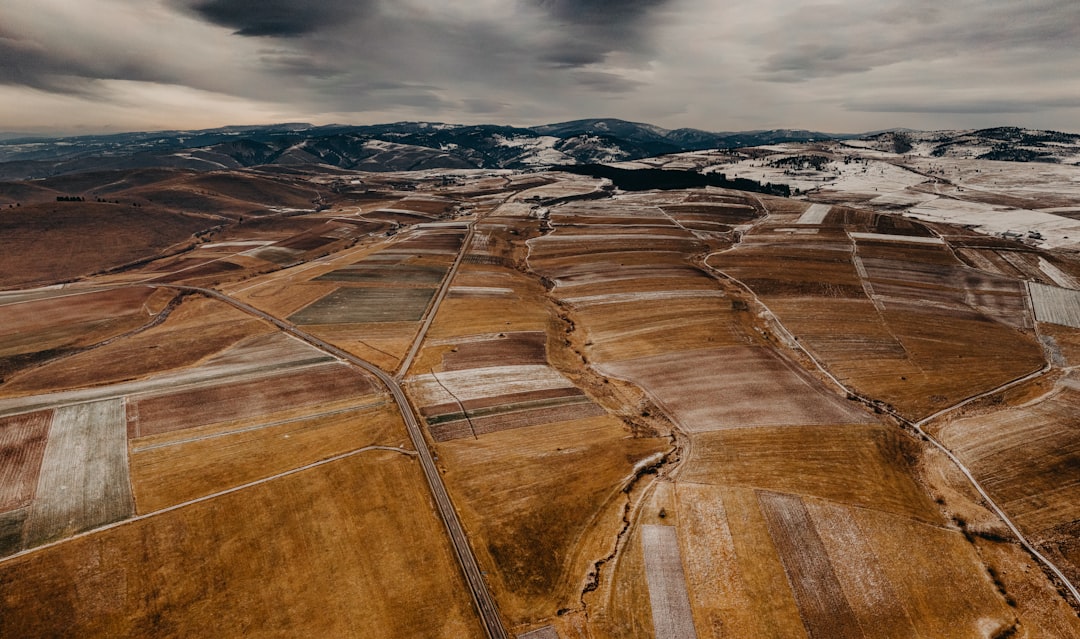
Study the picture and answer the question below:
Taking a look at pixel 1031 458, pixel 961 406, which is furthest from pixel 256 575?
pixel 961 406

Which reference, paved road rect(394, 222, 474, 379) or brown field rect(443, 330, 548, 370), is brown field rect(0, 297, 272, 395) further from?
brown field rect(443, 330, 548, 370)

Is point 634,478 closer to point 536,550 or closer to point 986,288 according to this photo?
point 536,550

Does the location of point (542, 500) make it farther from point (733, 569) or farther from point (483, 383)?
point (483, 383)

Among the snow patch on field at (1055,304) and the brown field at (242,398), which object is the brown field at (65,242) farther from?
the snow patch on field at (1055,304)

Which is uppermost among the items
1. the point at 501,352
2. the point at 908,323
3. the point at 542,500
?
the point at 908,323

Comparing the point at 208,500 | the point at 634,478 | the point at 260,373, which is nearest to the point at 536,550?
the point at 634,478
